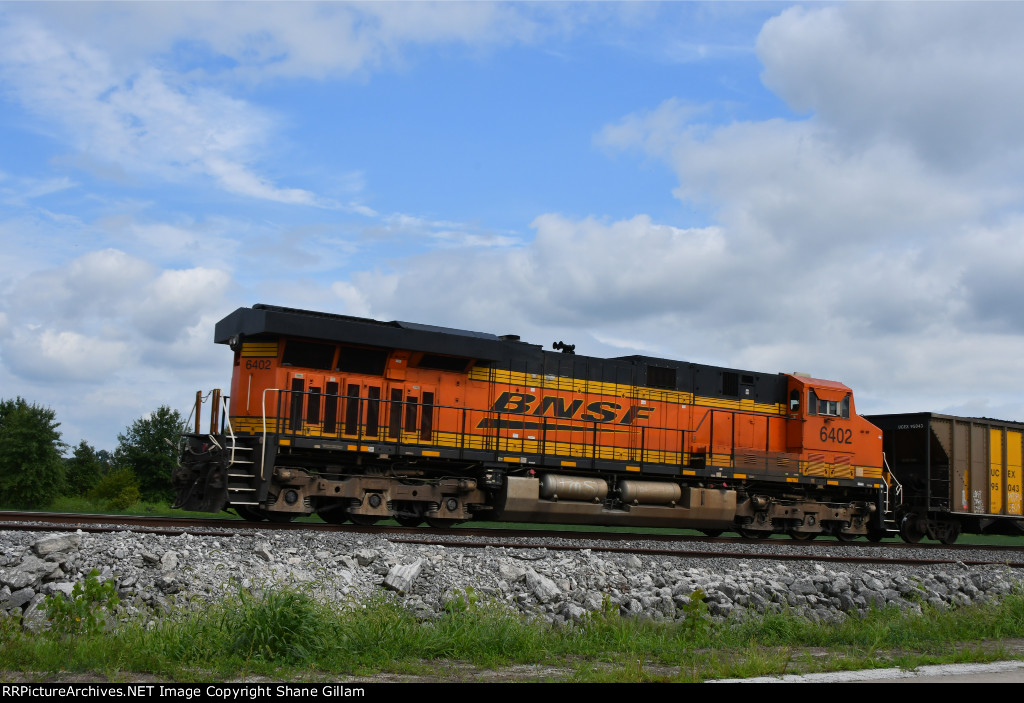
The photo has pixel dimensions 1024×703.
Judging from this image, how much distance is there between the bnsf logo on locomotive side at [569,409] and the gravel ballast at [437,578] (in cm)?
602

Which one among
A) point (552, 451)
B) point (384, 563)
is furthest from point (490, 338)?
point (384, 563)

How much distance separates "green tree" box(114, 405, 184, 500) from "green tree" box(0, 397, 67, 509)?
16.5ft

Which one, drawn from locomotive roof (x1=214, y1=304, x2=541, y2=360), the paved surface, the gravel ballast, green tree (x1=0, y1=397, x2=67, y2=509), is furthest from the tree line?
the paved surface

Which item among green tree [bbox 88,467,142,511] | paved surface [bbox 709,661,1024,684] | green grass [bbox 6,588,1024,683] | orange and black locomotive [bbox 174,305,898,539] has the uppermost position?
orange and black locomotive [bbox 174,305,898,539]

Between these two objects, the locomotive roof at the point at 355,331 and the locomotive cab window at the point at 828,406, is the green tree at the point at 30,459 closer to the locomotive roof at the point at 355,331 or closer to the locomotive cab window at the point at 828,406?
the locomotive roof at the point at 355,331

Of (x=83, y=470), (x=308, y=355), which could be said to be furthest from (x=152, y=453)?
(x=308, y=355)

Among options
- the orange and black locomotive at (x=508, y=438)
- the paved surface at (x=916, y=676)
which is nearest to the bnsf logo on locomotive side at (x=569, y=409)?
the orange and black locomotive at (x=508, y=438)

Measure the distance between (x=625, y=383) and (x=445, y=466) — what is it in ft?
15.1

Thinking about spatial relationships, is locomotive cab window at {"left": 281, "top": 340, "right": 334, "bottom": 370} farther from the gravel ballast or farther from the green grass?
the green grass

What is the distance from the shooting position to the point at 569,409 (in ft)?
58.1

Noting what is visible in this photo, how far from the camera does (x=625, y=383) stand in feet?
60.6

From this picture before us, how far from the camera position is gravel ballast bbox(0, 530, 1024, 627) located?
7758 millimetres
